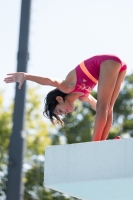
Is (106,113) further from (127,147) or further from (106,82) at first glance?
(127,147)

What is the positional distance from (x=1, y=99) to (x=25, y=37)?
1676cm

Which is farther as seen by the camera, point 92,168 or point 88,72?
point 88,72

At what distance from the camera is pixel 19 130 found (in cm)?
781

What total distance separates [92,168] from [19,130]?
1410 mm

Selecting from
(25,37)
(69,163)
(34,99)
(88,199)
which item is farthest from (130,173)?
(34,99)

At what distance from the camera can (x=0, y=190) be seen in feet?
83.0

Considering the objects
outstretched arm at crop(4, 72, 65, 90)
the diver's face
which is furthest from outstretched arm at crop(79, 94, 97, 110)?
outstretched arm at crop(4, 72, 65, 90)

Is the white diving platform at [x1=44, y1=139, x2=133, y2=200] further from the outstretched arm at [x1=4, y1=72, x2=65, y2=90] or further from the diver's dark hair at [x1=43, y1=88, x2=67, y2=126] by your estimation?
the outstretched arm at [x1=4, y1=72, x2=65, y2=90]

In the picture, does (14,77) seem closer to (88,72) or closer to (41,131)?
(88,72)

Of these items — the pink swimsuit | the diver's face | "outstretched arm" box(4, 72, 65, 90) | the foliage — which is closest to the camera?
"outstretched arm" box(4, 72, 65, 90)

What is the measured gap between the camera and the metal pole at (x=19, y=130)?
7484 mm

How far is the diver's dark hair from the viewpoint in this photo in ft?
24.5

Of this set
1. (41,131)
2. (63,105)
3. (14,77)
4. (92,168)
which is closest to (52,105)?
(63,105)

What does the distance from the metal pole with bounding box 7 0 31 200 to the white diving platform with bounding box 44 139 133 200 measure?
1.84 feet
